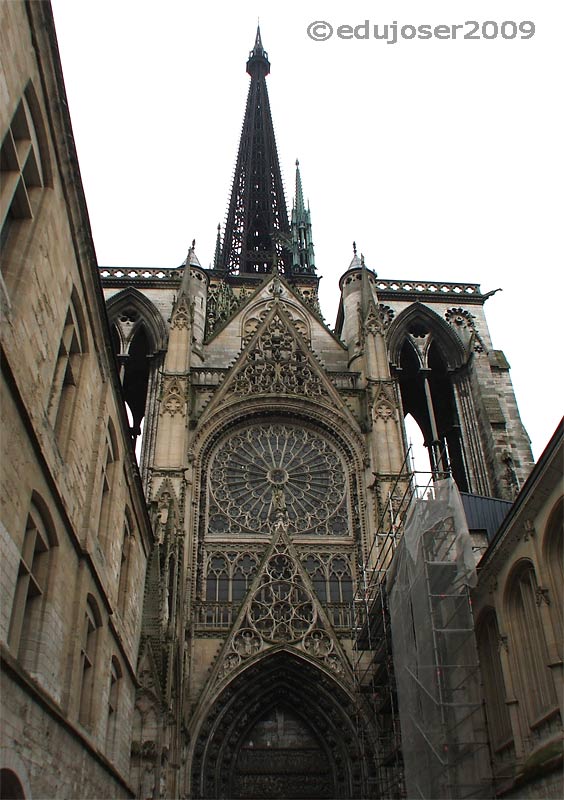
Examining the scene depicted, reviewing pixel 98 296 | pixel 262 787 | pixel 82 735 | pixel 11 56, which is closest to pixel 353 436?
pixel 262 787

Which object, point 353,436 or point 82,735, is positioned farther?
point 353,436

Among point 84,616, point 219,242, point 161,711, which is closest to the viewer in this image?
point 84,616

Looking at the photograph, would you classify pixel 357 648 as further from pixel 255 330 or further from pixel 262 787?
pixel 255 330

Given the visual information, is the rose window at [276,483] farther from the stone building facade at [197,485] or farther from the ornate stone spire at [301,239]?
the ornate stone spire at [301,239]

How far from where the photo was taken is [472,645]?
42.9 feet

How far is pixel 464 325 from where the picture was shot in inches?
1104

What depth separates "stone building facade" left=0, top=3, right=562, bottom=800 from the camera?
827 cm

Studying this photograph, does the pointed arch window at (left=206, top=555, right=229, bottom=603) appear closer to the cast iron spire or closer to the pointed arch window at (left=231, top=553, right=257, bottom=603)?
the pointed arch window at (left=231, top=553, right=257, bottom=603)

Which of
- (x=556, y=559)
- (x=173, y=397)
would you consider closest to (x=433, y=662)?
(x=556, y=559)

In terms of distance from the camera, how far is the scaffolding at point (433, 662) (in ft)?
41.9

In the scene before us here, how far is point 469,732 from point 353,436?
10.8m

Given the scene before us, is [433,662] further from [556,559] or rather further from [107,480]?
[107,480]

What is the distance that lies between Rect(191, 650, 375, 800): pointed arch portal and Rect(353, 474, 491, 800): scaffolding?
3.25ft

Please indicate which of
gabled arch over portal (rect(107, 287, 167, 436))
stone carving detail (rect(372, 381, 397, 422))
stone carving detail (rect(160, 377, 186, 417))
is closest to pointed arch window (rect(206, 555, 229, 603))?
stone carving detail (rect(160, 377, 186, 417))
